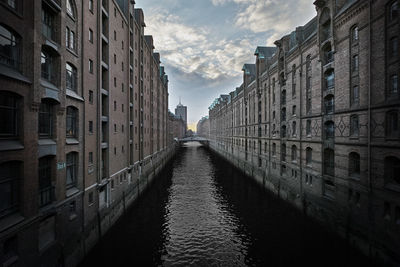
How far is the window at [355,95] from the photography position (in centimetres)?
1579

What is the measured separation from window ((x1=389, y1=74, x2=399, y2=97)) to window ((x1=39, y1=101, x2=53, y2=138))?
68.7 feet

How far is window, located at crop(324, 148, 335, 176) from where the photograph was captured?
18.9 metres

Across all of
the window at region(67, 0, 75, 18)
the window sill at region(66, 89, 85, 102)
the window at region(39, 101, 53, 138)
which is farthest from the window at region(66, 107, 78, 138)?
the window at region(67, 0, 75, 18)

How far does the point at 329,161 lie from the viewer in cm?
1939

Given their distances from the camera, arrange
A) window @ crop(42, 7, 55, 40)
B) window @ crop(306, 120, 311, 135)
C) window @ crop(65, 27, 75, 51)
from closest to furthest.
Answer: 1. window @ crop(42, 7, 55, 40)
2. window @ crop(65, 27, 75, 51)
3. window @ crop(306, 120, 311, 135)

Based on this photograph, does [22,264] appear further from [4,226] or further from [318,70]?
[318,70]

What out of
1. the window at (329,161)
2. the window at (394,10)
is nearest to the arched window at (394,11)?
the window at (394,10)

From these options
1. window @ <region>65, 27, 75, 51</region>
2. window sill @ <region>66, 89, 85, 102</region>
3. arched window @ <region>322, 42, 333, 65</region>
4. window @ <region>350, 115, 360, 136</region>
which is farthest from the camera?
arched window @ <region>322, 42, 333, 65</region>

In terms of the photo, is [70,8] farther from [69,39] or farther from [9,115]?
[9,115]

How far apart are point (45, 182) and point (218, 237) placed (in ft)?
45.9

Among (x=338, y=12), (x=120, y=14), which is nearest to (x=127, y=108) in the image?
(x=120, y=14)

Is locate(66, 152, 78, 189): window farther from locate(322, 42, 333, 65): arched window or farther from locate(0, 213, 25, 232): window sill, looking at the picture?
locate(322, 42, 333, 65): arched window

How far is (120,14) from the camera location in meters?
23.4

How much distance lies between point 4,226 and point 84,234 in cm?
689
